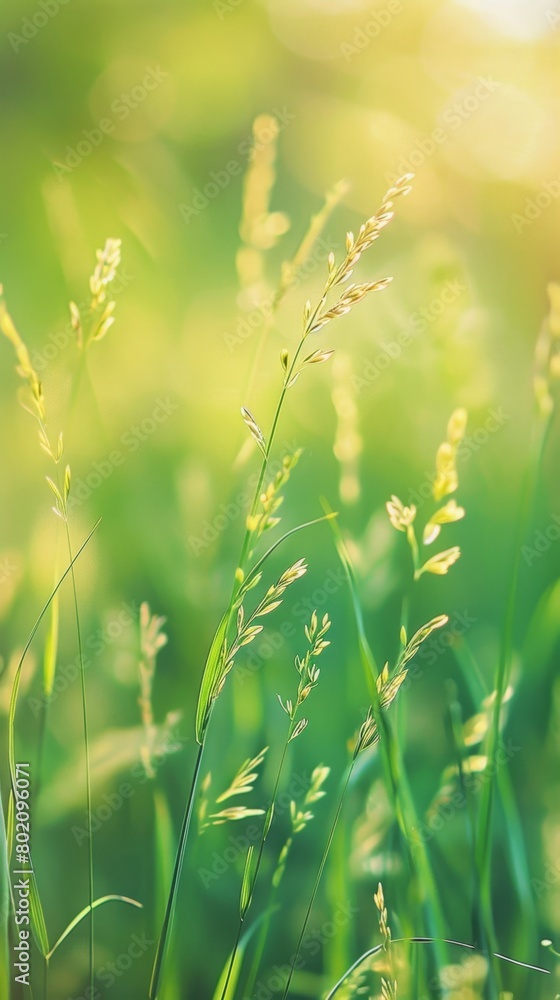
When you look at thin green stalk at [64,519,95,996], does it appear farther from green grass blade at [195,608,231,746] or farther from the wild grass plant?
green grass blade at [195,608,231,746]

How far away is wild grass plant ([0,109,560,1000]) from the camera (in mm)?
591

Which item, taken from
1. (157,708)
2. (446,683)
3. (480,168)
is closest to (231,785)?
(157,708)

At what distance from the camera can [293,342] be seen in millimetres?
658

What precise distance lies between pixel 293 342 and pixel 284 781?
0.41 meters

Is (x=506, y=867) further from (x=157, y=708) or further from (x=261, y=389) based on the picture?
(x=261, y=389)

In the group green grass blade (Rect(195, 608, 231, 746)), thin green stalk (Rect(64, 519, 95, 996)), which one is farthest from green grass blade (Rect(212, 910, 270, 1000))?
green grass blade (Rect(195, 608, 231, 746))

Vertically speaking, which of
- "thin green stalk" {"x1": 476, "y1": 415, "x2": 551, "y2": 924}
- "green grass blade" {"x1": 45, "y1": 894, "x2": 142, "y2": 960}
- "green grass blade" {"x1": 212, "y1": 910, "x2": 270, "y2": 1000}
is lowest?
"green grass blade" {"x1": 212, "y1": 910, "x2": 270, "y2": 1000}

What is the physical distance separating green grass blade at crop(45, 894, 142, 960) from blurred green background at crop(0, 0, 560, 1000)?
103mm

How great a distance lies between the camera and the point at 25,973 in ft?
1.94

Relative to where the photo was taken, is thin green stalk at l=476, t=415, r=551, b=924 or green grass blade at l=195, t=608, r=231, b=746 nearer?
green grass blade at l=195, t=608, r=231, b=746

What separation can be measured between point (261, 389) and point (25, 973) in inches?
22.0

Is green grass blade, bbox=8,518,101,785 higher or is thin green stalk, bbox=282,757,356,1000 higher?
green grass blade, bbox=8,518,101,785

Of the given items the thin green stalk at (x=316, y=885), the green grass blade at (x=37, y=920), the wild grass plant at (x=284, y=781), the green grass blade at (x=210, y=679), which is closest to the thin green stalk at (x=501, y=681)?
the wild grass plant at (x=284, y=781)

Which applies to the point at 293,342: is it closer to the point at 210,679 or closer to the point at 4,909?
the point at 210,679
